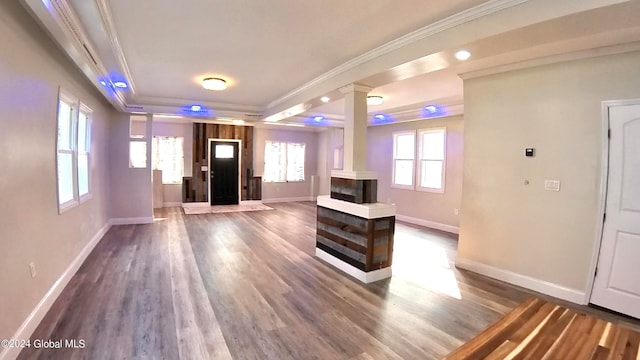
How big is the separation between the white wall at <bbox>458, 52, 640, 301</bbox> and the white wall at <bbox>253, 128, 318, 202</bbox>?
697 centimetres

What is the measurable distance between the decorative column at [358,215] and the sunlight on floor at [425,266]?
0.39 metres

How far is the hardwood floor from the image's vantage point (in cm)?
226

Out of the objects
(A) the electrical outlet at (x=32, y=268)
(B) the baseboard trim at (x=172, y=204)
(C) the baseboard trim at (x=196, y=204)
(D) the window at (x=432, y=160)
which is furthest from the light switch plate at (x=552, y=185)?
(B) the baseboard trim at (x=172, y=204)

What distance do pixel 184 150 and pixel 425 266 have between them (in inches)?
295

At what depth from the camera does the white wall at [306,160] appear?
984 cm

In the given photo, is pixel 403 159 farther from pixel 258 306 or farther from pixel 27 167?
pixel 27 167

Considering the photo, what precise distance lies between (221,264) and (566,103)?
4475 millimetres

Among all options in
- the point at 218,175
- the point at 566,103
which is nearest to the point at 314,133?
the point at 218,175

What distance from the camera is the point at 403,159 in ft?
24.6

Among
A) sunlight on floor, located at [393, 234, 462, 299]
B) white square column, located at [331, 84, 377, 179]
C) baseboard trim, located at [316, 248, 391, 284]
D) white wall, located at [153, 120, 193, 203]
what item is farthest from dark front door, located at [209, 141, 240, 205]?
white square column, located at [331, 84, 377, 179]

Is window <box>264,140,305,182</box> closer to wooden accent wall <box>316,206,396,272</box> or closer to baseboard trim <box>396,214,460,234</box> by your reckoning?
baseboard trim <box>396,214,460,234</box>

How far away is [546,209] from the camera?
3311 mm

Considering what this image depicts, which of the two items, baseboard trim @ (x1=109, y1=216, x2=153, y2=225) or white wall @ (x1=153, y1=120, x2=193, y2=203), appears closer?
baseboard trim @ (x1=109, y1=216, x2=153, y2=225)

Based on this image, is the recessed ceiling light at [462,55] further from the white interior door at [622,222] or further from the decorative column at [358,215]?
the white interior door at [622,222]
